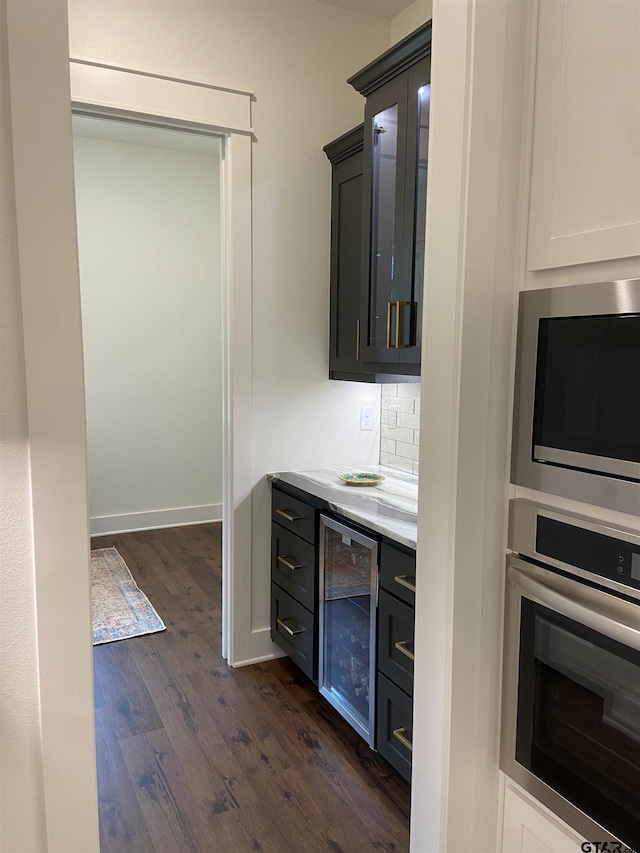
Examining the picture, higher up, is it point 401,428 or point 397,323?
point 397,323

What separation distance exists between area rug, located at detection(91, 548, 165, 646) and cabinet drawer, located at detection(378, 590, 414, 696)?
150 centimetres

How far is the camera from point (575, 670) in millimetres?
1243

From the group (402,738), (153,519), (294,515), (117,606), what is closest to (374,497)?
(294,515)

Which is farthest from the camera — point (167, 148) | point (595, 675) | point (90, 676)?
point (167, 148)

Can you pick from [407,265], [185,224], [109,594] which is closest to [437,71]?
[407,265]

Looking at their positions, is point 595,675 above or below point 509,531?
below

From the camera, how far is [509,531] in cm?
141

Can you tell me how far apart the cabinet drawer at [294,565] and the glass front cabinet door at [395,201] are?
2.72 ft

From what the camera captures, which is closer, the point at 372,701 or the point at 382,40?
the point at 372,701

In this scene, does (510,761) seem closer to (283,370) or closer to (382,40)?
(283,370)

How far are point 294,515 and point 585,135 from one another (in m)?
1.83

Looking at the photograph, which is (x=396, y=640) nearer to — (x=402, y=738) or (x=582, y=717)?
(x=402, y=738)

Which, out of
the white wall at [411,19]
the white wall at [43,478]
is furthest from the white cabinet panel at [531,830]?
the white wall at [411,19]

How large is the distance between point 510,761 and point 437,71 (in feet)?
5.13
